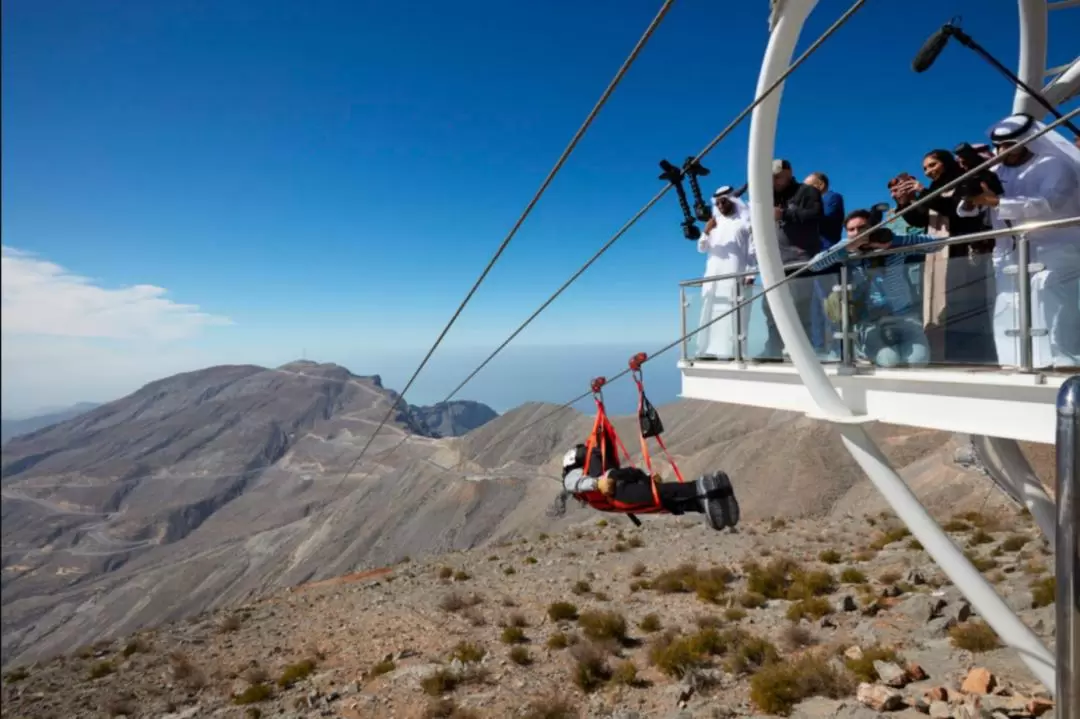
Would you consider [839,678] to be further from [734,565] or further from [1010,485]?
[734,565]

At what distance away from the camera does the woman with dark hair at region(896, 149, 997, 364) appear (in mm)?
4996

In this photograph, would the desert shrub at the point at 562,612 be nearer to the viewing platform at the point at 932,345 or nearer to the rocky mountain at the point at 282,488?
the rocky mountain at the point at 282,488

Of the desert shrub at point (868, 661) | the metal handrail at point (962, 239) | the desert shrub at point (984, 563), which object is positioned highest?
the metal handrail at point (962, 239)

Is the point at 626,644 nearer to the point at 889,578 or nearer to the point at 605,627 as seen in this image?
the point at 605,627

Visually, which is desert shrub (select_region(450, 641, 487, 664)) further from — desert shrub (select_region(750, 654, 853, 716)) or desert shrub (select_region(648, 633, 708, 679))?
desert shrub (select_region(750, 654, 853, 716))

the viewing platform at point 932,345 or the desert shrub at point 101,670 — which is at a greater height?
the viewing platform at point 932,345

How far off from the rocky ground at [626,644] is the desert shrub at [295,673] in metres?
0.05

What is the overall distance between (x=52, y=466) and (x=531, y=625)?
189m

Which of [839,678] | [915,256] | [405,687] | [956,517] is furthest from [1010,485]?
[956,517]

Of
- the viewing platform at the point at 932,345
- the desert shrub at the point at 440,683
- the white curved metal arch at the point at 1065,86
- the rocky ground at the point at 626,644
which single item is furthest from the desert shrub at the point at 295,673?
the white curved metal arch at the point at 1065,86

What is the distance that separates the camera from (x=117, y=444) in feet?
524

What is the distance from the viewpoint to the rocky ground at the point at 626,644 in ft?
32.4

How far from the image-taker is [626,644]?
1341cm

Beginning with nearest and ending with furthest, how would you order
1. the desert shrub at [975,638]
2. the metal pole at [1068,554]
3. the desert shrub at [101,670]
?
1. the metal pole at [1068,554]
2. the desert shrub at [975,638]
3. the desert shrub at [101,670]
